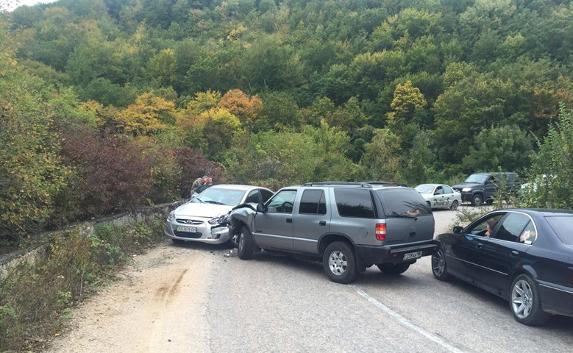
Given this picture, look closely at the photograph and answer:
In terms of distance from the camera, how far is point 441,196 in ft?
90.2

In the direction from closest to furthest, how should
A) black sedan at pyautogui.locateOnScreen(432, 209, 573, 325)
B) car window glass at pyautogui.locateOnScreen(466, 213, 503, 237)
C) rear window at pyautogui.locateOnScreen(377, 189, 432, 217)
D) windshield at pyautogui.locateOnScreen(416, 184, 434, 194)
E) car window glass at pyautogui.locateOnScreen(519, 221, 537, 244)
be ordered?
black sedan at pyautogui.locateOnScreen(432, 209, 573, 325)
car window glass at pyautogui.locateOnScreen(519, 221, 537, 244)
car window glass at pyautogui.locateOnScreen(466, 213, 503, 237)
rear window at pyautogui.locateOnScreen(377, 189, 432, 217)
windshield at pyautogui.locateOnScreen(416, 184, 434, 194)

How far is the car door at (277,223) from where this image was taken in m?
10.7

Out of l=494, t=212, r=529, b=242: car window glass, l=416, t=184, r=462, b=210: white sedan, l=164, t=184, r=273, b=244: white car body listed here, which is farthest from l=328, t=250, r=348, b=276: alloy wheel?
l=416, t=184, r=462, b=210: white sedan

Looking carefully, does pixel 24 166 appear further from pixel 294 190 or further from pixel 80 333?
pixel 294 190

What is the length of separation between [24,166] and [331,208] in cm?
539

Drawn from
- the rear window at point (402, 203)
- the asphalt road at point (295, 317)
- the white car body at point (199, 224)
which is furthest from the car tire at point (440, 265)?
the white car body at point (199, 224)

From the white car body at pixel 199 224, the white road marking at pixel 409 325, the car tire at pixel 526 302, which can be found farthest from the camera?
the white car body at pixel 199 224

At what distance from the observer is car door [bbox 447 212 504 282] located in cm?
838

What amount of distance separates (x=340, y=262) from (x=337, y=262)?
0.23 ft

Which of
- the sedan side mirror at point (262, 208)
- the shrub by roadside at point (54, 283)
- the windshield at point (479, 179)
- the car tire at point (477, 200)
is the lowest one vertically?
the shrub by roadside at point (54, 283)

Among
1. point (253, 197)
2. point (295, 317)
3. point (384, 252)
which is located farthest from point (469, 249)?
point (253, 197)

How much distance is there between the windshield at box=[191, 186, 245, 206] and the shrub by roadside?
3332mm

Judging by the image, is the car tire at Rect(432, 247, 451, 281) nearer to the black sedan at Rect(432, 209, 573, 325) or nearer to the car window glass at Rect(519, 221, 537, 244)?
the black sedan at Rect(432, 209, 573, 325)

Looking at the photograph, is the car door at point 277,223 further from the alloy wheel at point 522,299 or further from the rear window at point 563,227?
the rear window at point 563,227
